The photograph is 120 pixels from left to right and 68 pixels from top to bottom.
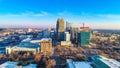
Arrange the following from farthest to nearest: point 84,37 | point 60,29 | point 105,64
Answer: point 60,29 → point 84,37 → point 105,64

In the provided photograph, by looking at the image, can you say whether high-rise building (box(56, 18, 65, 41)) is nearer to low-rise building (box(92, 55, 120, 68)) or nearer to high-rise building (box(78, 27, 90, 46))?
high-rise building (box(78, 27, 90, 46))

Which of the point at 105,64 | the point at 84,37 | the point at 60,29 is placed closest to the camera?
the point at 105,64

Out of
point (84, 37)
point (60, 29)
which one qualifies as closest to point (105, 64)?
point (84, 37)

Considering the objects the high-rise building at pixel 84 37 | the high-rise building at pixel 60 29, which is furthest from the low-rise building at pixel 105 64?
the high-rise building at pixel 60 29

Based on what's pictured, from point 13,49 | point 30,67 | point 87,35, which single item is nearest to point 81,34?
point 87,35

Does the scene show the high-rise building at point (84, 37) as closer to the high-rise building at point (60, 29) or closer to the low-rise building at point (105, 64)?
the high-rise building at point (60, 29)

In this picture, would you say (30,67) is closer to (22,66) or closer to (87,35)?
(22,66)

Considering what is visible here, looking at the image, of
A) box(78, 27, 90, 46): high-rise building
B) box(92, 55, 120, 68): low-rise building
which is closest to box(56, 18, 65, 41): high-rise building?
box(78, 27, 90, 46): high-rise building

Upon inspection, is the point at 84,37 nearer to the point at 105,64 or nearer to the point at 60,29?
the point at 60,29

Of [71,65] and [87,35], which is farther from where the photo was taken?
[87,35]

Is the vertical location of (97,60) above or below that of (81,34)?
below

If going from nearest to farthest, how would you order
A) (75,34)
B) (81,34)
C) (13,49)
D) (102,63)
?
1. (102,63)
2. (13,49)
3. (81,34)
4. (75,34)
